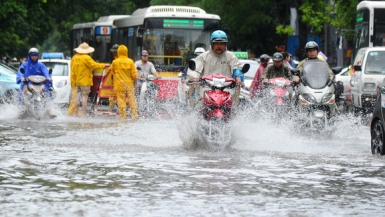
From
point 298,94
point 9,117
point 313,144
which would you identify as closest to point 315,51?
point 298,94

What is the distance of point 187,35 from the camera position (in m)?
29.6

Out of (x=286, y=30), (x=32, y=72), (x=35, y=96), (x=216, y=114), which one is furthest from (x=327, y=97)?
(x=286, y=30)

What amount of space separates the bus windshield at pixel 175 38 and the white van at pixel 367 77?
5081 millimetres

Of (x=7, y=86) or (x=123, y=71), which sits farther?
(x=7, y=86)

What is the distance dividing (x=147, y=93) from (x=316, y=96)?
858cm

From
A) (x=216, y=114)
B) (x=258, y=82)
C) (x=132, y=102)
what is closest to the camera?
(x=216, y=114)

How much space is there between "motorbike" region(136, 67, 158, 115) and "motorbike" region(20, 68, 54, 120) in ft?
9.56

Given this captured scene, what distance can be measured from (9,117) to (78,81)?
242 centimetres

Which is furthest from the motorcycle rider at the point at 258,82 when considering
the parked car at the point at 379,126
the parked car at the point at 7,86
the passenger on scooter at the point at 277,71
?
the parked car at the point at 7,86

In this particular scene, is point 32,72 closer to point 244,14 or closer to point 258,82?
point 258,82

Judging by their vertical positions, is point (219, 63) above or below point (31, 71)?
above

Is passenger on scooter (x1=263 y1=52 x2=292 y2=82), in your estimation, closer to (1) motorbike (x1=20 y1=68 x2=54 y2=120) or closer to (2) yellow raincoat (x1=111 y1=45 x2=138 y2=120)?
(2) yellow raincoat (x1=111 y1=45 x2=138 y2=120)

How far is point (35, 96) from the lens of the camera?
22.7 m

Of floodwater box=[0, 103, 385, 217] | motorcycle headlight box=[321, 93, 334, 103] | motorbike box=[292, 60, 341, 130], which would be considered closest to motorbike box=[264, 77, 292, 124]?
motorbike box=[292, 60, 341, 130]
